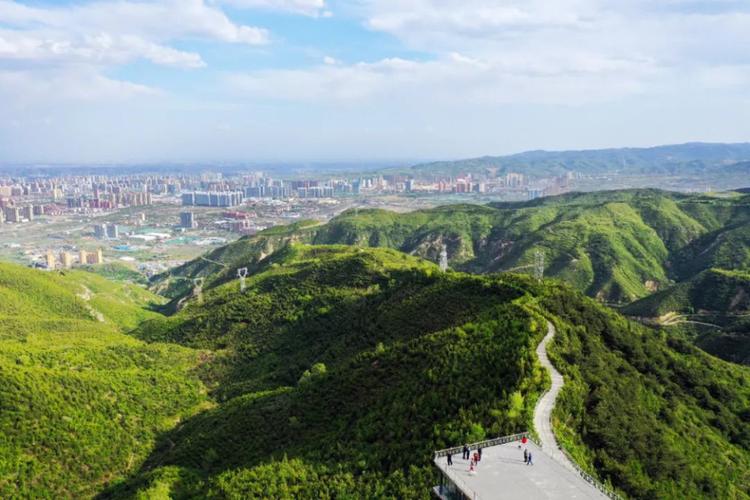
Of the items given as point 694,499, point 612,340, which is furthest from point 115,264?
point 694,499

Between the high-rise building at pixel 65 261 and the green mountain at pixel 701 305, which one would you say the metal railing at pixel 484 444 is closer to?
the green mountain at pixel 701 305

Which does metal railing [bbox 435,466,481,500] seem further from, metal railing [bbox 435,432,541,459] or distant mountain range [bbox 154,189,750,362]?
distant mountain range [bbox 154,189,750,362]

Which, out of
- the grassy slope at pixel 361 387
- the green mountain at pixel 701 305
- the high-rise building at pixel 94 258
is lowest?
the high-rise building at pixel 94 258

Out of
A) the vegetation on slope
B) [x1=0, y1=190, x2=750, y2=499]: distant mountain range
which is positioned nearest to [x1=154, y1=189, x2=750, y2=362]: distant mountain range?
[x1=0, y1=190, x2=750, y2=499]: distant mountain range

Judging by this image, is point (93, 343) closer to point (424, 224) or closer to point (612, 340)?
point (612, 340)

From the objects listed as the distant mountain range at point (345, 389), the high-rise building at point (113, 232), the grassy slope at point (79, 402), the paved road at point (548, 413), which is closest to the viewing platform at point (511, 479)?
the paved road at point (548, 413)

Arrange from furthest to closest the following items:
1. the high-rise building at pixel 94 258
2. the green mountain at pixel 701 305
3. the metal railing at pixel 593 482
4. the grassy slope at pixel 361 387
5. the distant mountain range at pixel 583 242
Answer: the high-rise building at pixel 94 258 → the distant mountain range at pixel 583 242 → the green mountain at pixel 701 305 → the grassy slope at pixel 361 387 → the metal railing at pixel 593 482
